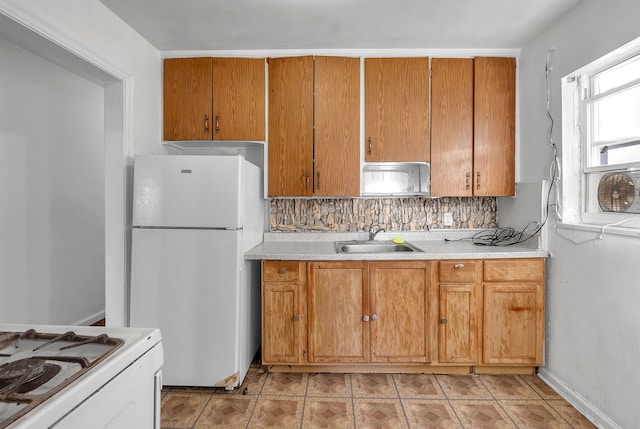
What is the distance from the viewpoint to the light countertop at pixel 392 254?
220 centimetres

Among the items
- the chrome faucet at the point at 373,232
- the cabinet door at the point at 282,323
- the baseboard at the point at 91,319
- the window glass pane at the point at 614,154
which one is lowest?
the baseboard at the point at 91,319

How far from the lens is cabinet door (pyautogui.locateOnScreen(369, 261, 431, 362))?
7.29 ft

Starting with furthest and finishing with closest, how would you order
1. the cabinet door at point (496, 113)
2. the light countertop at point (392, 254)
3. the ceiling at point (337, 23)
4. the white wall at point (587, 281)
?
the cabinet door at point (496, 113), the light countertop at point (392, 254), the ceiling at point (337, 23), the white wall at point (587, 281)

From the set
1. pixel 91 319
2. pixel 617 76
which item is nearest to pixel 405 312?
pixel 617 76

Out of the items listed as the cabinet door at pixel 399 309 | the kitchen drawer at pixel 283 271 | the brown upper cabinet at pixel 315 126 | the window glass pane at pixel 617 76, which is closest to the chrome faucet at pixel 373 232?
the brown upper cabinet at pixel 315 126

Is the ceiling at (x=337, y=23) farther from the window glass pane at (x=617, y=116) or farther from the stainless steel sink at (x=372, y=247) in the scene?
the stainless steel sink at (x=372, y=247)

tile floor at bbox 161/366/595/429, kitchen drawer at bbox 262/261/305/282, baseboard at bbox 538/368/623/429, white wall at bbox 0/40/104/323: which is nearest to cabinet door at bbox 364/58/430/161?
kitchen drawer at bbox 262/261/305/282

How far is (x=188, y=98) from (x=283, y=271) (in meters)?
1.56

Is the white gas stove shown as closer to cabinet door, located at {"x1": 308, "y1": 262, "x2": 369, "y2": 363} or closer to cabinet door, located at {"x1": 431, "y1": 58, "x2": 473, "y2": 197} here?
cabinet door, located at {"x1": 308, "y1": 262, "x2": 369, "y2": 363}

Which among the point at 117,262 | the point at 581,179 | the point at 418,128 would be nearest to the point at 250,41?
the point at 418,128

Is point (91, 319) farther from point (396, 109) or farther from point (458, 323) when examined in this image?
point (396, 109)

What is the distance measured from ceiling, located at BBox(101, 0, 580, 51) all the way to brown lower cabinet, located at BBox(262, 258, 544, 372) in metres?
1.61

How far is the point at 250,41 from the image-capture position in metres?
2.41

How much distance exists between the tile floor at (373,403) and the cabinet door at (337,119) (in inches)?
56.0
